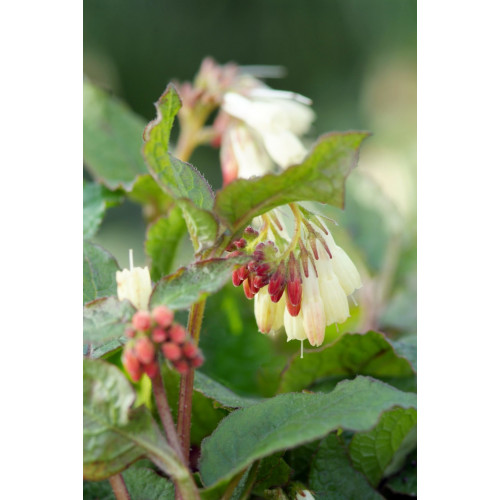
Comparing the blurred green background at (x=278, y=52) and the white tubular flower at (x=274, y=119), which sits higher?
the white tubular flower at (x=274, y=119)

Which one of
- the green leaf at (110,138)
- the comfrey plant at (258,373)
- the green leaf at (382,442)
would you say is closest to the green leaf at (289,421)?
the comfrey plant at (258,373)

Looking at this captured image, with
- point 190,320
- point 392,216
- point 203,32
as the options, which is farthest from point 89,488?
point 203,32

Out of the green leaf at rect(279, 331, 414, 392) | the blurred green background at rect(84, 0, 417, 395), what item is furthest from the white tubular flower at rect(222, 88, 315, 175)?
the blurred green background at rect(84, 0, 417, 395)

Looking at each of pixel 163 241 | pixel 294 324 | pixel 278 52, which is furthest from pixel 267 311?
pixel 278 52

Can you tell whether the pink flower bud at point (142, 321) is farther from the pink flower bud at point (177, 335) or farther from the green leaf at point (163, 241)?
the green leaf at point (163, 241)

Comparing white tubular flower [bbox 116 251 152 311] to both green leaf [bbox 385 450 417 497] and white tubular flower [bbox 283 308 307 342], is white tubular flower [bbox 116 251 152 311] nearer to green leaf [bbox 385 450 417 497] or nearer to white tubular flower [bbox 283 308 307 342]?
white tubular flower [bbox 283 308 307 342]
